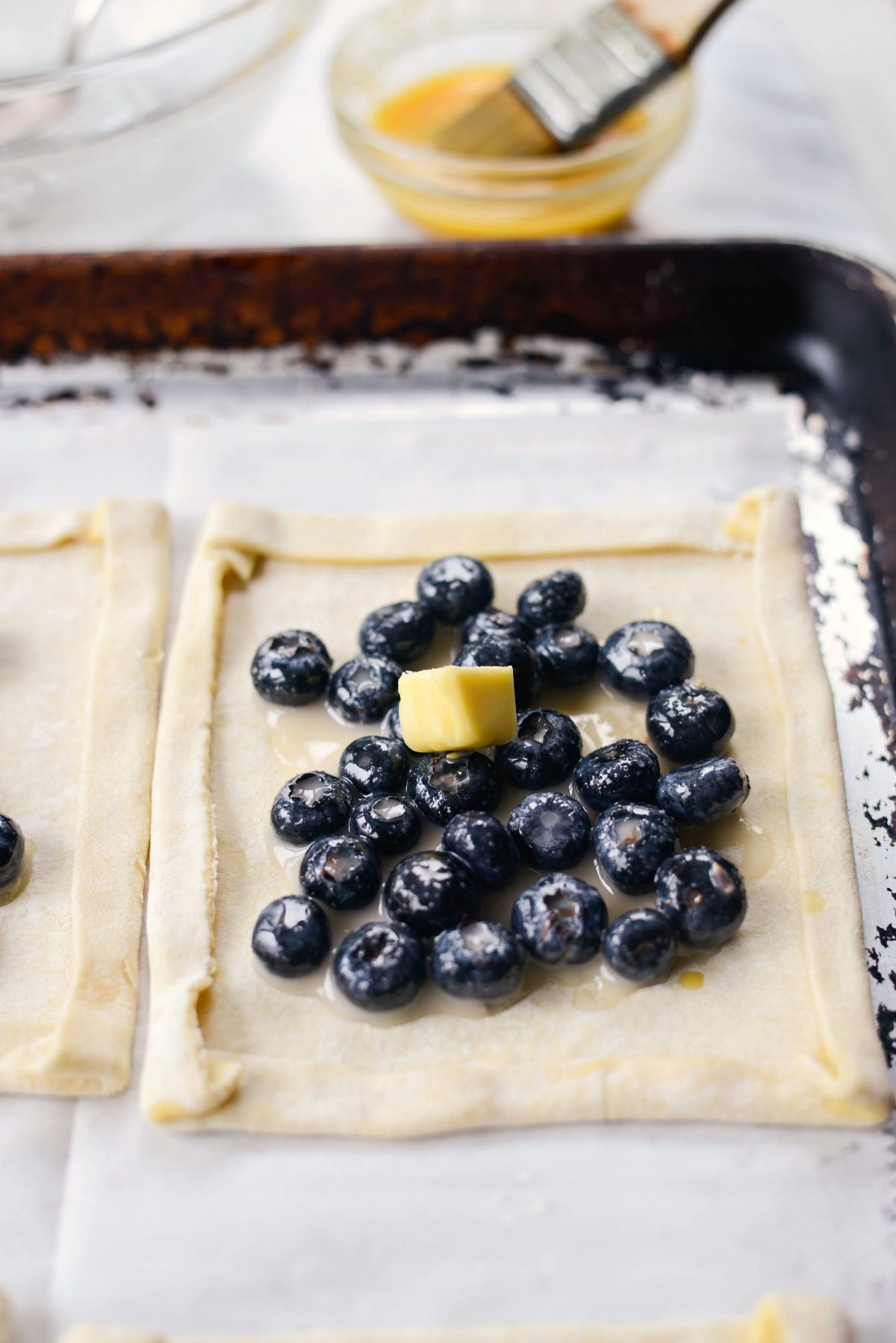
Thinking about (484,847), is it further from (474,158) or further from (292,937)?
(474,158)

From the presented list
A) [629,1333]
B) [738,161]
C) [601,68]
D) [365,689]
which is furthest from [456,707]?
[738,161]

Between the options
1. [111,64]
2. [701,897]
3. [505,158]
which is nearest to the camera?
[701,897]

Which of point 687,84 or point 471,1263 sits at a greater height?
point 687,84

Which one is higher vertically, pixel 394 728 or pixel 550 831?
pixel 394 728

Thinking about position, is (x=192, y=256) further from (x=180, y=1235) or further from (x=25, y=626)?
(x=180, y=1235)

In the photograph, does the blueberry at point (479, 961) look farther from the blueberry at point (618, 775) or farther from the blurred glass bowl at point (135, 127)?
the blurred glass bowl at point (135, 127)

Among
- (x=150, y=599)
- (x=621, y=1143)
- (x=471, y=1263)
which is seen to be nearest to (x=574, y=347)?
(x=150, y=599)

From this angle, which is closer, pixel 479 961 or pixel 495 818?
pixel 479 961
